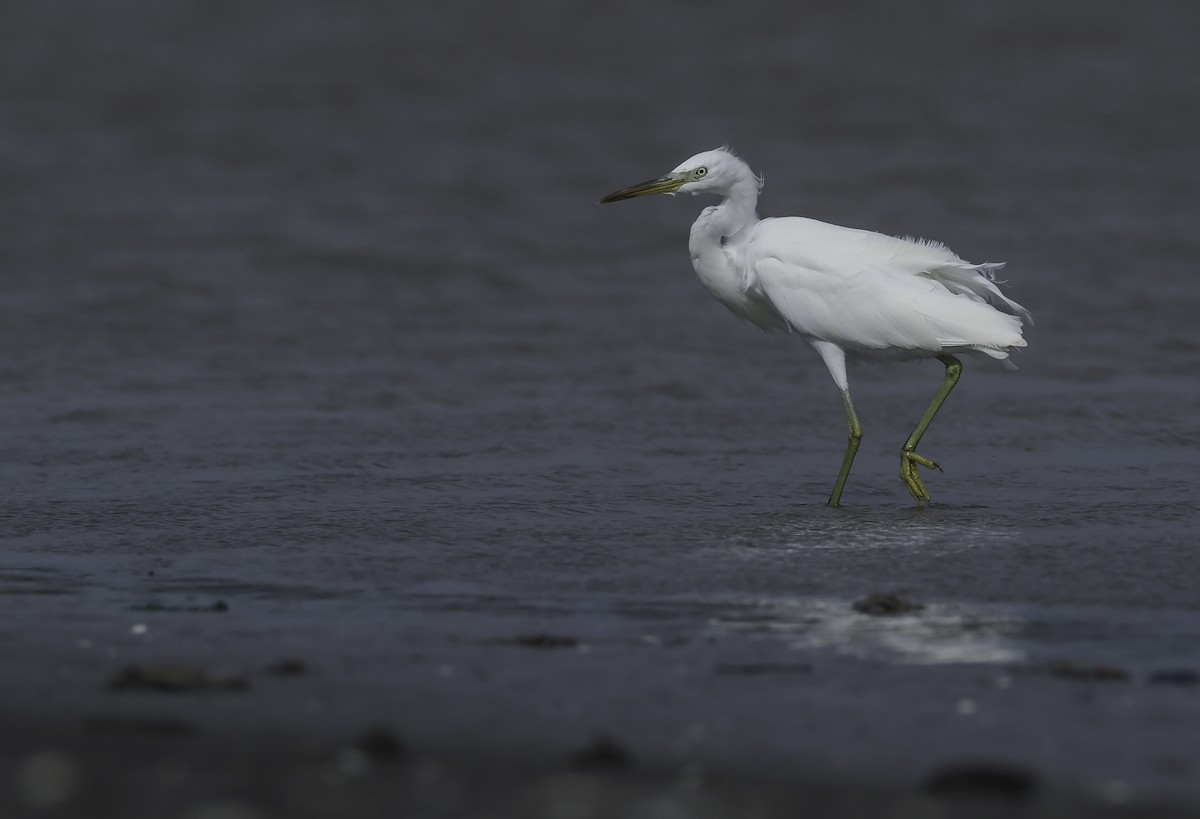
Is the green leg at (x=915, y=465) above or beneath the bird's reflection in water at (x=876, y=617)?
above

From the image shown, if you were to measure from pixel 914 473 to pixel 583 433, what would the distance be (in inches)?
73.7

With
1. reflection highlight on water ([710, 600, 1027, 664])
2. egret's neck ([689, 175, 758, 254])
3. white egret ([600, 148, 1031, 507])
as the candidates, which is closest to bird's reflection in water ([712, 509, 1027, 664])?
reflection highlight on water ([710, 600, 1027, 664])

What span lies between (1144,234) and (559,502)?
8.96 metres

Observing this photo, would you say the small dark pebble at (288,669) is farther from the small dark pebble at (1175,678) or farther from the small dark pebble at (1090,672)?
the small dark pebble at (1175,678)

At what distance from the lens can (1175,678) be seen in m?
4.89

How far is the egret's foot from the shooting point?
8.05m

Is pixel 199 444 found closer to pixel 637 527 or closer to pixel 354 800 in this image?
pixel 637 527

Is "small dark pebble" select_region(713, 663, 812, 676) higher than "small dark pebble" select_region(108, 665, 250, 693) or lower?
lower

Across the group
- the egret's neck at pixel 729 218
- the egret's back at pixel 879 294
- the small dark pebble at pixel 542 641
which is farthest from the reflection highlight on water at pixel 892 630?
the egret's neck at pixel 729 218

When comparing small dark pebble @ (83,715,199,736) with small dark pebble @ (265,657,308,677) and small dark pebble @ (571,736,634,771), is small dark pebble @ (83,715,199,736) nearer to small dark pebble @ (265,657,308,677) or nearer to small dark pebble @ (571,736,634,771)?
small dark pebble @ (265,657,308,677)

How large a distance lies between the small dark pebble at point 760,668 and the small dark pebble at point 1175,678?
94 centimetres

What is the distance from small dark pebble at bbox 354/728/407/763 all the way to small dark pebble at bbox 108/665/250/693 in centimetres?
63

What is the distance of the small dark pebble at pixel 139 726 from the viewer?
175 inches

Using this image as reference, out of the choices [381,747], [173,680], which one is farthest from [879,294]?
[381,747]
